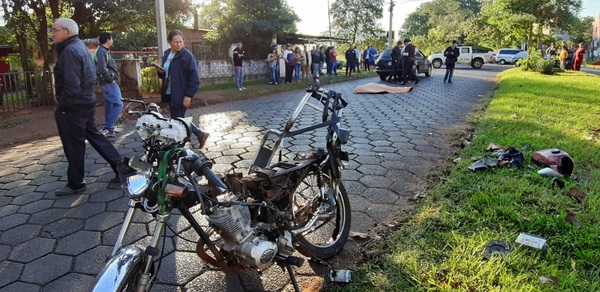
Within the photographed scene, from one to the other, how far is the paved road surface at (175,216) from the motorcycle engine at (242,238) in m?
0.52

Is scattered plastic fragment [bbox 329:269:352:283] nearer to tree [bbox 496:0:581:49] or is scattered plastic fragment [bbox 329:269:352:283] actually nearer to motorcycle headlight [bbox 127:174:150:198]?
motorcycle headlight [bbox 127:174:150:198]

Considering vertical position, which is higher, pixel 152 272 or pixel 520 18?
pixel 520 18

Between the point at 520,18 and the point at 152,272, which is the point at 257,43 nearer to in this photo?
the point at 152,272

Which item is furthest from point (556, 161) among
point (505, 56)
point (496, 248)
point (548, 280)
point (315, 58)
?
point (505, 56)

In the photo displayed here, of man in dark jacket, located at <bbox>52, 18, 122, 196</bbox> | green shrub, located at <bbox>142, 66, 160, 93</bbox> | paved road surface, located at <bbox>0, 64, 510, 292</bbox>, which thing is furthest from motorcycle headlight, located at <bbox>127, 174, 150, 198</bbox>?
green shrub, located at <bbox>142, 66, 160, 93</bbox>

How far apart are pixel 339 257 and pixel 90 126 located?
297 centimetres

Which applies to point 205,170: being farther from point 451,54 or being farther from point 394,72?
point 394,72

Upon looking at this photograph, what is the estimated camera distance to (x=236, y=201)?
218 centimetres

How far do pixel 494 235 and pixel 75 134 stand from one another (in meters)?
3.87

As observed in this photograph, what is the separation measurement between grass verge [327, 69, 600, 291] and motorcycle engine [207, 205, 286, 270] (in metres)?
0.59

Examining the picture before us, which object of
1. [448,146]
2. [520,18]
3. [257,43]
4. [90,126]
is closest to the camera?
[90,126]

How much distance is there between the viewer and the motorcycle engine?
2.11 meters

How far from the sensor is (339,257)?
9.95 feet

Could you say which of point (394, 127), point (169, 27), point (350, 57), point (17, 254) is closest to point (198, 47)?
point (169, 27)
